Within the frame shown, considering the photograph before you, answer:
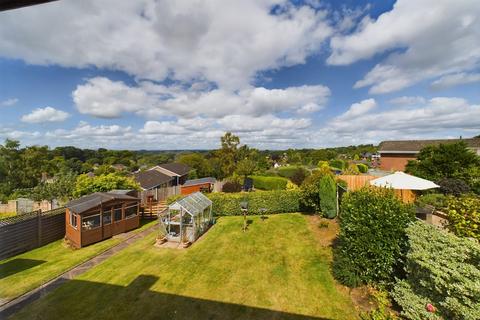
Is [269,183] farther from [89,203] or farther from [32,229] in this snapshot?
[32,229]

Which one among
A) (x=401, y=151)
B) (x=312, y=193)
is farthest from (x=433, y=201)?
(x=401, y=151)

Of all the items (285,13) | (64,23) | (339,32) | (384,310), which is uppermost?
(339,32)

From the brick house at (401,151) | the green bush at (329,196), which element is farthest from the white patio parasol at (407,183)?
the brick house at (401,151)

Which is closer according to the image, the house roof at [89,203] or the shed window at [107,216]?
the house roof at [89,203]

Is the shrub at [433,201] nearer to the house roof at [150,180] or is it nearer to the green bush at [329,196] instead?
the green bush at [329,196]

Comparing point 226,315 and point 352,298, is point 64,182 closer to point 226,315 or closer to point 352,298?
point 226,315

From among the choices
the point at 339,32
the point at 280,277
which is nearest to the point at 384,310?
the point at 280,277
